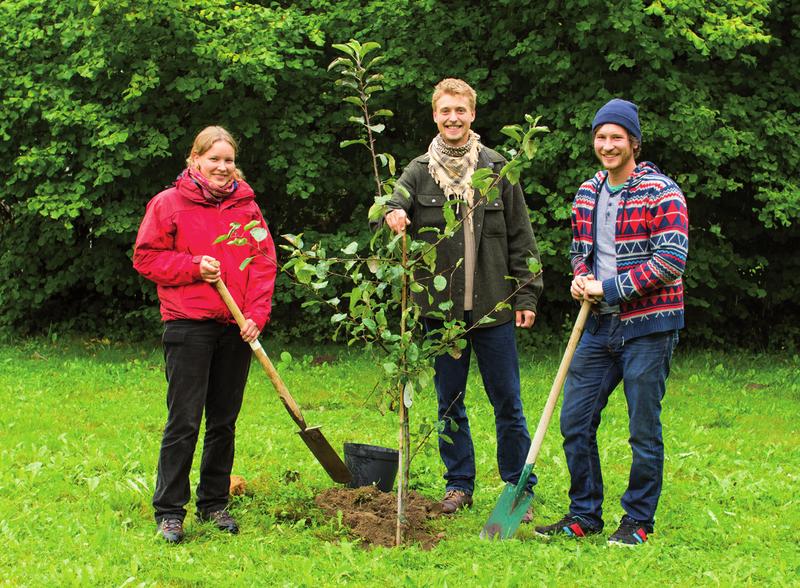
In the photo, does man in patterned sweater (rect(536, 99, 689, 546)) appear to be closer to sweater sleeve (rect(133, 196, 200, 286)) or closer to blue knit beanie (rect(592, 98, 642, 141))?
blue knit beanie (rect(592, 98, 642, 141))

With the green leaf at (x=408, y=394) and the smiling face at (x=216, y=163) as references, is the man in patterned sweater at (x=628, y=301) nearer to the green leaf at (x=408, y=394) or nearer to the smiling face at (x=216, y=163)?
the green leaf at (x=408, y=394)

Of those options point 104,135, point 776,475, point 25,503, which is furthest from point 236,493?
point 104,135

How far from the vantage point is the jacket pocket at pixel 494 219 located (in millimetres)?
4852

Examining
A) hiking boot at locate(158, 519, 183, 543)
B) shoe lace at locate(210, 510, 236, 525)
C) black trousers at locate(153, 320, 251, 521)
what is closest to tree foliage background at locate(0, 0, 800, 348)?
black trousers at locate(153, 320, 251, 521)

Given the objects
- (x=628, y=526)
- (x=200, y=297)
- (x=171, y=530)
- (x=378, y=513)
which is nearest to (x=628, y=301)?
(x=628, y=526)

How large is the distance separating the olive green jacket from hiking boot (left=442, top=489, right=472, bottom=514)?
0.96 metres

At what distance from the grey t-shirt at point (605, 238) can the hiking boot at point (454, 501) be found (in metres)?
1.31

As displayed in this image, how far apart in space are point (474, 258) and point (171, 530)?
1.96 meters

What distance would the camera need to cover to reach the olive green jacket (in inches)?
189

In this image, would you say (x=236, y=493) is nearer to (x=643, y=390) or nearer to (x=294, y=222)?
(x=643, y=390)

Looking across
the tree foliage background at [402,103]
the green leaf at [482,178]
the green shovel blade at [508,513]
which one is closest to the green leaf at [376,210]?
the green leaf at [482,178]

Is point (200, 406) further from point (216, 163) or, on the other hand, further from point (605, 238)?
point (605, 238)

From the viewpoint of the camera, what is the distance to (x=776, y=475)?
586 cm

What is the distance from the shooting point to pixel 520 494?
4551 mm
